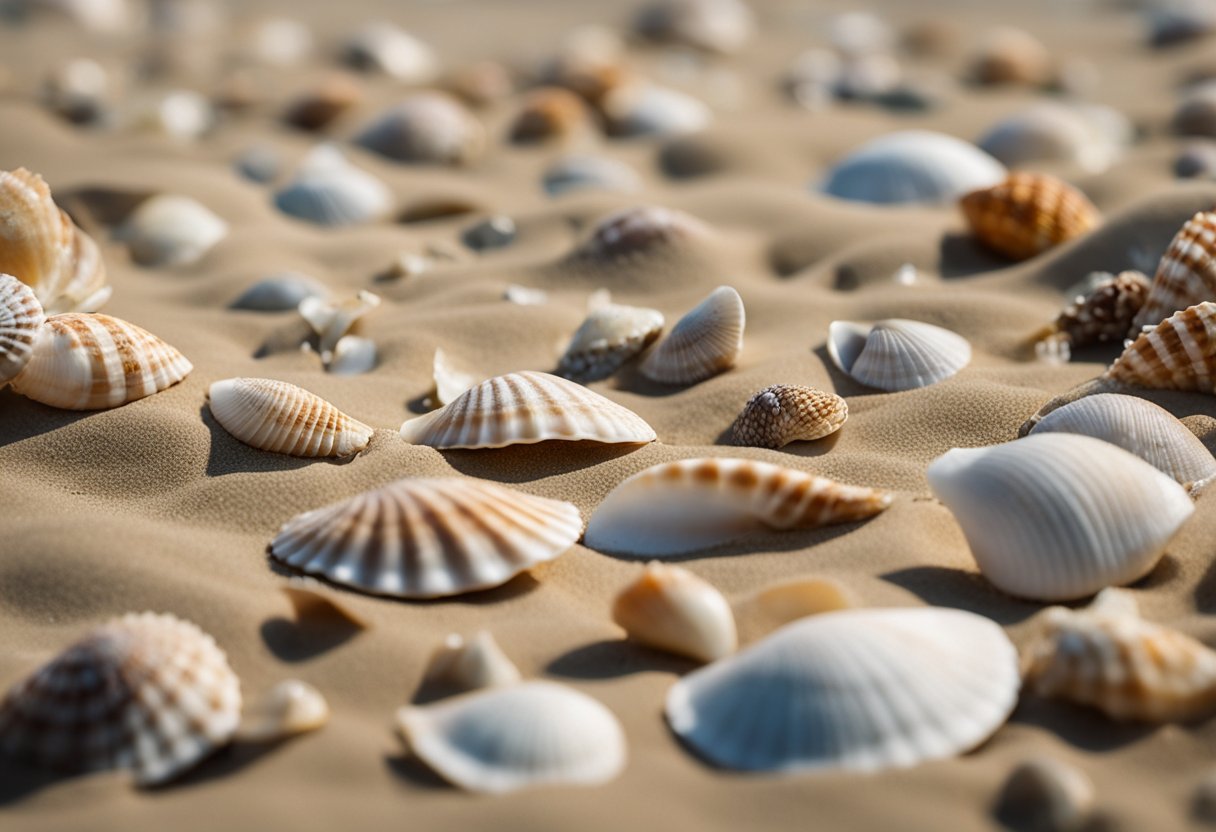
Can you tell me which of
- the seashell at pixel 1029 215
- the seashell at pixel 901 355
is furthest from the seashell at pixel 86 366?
the seashell at pixel 1029 215

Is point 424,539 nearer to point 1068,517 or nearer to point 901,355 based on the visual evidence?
point 1068,517

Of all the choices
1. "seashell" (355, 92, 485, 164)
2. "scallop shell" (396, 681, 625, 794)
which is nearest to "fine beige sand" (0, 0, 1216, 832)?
"scallop shell" (396, 681, 625, 794)

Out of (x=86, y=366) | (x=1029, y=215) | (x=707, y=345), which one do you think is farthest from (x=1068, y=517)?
(x=86, y=366)

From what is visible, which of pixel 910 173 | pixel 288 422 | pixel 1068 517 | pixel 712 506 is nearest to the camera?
pixel 1068 517

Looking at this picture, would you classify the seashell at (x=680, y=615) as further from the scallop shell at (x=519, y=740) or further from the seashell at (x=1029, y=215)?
the seashell at (x=1029, y=215)

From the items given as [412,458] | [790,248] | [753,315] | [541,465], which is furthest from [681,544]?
[790,248]
